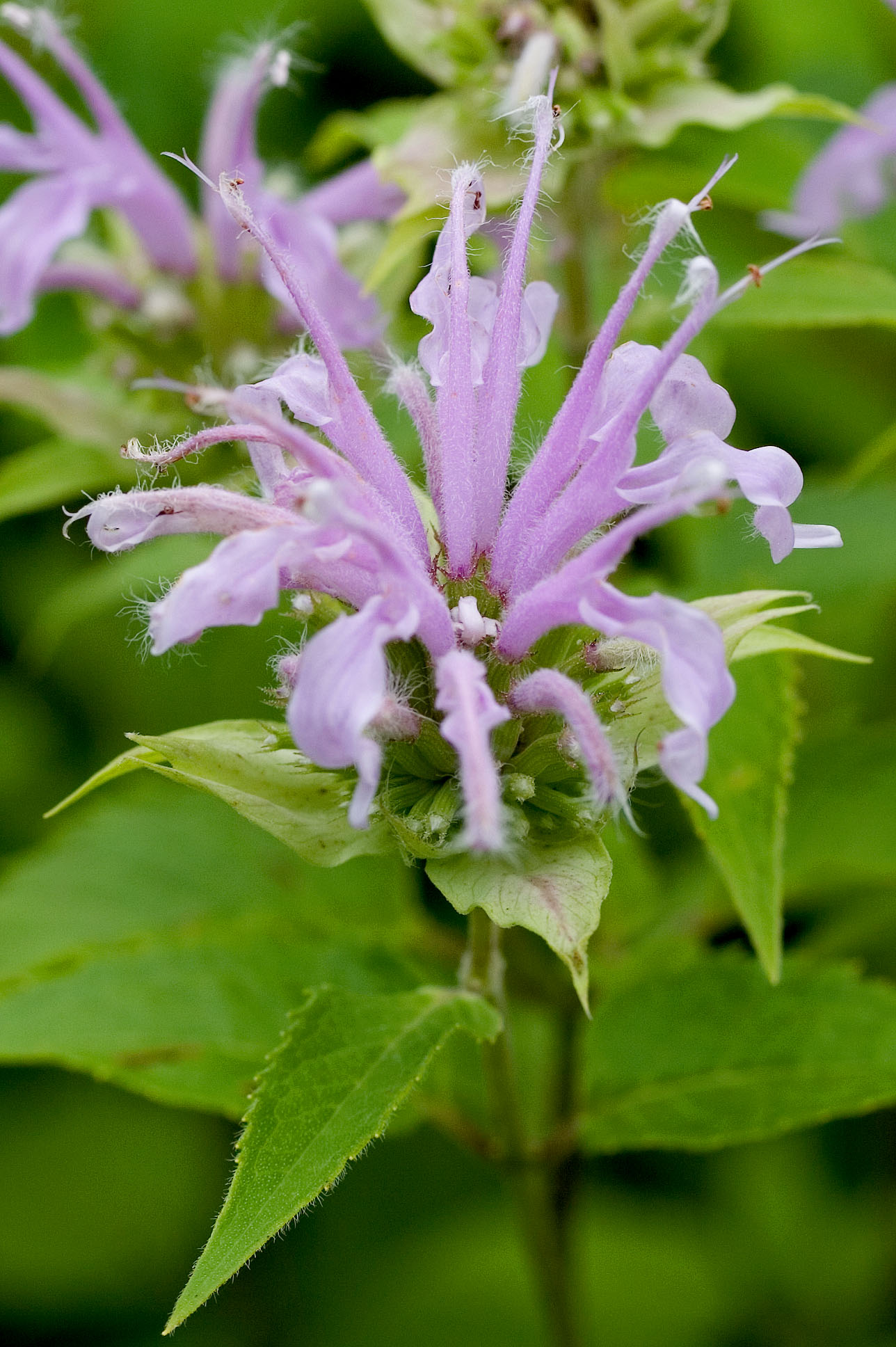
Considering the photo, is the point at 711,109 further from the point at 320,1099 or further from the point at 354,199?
the point at 320,1099

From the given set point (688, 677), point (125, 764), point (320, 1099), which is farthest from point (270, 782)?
point (688, 677)

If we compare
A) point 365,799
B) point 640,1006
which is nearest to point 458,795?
point 365,799

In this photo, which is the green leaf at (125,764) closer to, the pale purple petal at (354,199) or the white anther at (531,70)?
the white anther at (531,70)

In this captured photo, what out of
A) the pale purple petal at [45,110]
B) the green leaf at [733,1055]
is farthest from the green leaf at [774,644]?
the pale purple petal at [45,110]

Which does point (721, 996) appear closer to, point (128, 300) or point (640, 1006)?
point (640, 1006)

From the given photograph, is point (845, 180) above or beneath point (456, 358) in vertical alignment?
beneath

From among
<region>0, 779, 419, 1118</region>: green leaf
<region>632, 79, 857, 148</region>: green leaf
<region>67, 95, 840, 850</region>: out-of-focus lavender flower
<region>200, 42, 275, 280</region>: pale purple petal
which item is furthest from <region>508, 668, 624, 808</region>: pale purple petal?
<region>200, 42, 275, 280</region>: pale purple petal
